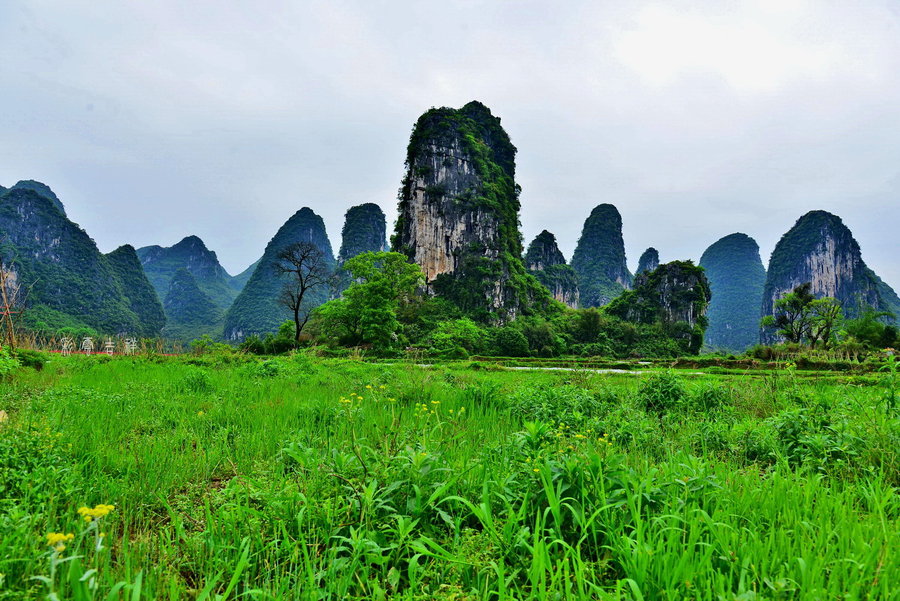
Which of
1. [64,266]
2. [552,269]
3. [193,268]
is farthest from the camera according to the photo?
[193,268]

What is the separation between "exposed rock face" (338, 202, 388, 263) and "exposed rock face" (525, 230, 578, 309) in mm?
41976

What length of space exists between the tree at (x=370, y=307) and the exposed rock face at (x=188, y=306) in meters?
103

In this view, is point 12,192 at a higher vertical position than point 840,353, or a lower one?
higher

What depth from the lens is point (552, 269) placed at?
324ft

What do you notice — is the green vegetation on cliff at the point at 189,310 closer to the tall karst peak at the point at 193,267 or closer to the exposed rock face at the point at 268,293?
the exposed rock face at the point at 268,293

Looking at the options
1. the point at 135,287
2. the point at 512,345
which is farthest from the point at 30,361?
the point at 135,287

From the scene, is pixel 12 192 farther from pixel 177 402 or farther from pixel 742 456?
pixel 742 456

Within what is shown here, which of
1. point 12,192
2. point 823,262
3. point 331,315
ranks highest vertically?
point 12,192

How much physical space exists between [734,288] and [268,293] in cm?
17747

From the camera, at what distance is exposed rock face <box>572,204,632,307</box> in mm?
117312

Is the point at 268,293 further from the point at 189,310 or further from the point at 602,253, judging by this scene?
the point at 602,253

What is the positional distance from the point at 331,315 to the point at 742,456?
122 feet

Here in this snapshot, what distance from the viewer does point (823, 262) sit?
3698 inches

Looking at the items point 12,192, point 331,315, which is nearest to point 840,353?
point 331,315
